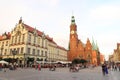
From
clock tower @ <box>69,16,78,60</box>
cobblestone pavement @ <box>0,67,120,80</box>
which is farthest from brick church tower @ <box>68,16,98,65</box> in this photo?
cobblestone pavement @ <box>0,67,120,80</box>

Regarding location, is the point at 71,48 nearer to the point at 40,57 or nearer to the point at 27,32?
the point at 40,57

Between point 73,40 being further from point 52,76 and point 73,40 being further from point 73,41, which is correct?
point 52,76

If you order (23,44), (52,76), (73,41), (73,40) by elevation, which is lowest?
(52,76)

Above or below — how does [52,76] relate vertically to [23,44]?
below

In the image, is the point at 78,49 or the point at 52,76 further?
the point at 78,49

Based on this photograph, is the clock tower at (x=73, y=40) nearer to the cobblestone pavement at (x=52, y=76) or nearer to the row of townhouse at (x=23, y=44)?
the row of townhouse at (x=23, y=44)

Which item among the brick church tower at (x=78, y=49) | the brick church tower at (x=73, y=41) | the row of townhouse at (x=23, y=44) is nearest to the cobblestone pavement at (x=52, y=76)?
the row of townhouse at (x=23, y=44)

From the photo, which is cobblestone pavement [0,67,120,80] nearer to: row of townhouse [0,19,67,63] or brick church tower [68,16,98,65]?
row of townhouse [0,19,67,63]

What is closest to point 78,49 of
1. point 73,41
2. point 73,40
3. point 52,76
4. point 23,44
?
point 73,41

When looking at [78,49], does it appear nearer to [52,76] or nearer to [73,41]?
[73,41]

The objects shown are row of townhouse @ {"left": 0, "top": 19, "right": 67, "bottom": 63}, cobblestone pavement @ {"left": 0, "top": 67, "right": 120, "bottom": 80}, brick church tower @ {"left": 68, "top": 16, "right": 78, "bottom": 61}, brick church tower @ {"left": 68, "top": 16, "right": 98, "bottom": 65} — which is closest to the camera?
cobblestone pavement @ {"left": 0, "top": 67, "right": 120, "bottom": 80}

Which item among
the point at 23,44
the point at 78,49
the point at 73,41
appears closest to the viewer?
the point at 23,44

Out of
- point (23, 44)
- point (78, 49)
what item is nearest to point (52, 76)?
point (23, 44)

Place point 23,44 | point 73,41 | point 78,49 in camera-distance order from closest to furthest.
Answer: point 23,44, point 78,49, point 73,41
